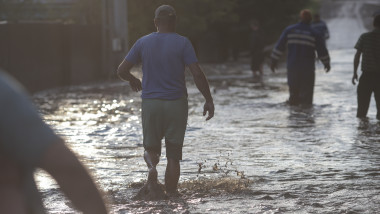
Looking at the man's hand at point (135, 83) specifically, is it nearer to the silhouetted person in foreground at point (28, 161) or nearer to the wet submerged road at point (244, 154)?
the wet submerged road at point (244, 154)

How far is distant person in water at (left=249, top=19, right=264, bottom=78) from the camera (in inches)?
1060

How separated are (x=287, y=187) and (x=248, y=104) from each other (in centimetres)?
920

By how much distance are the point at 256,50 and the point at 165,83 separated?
19.9 meters

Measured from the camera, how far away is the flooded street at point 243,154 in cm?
710

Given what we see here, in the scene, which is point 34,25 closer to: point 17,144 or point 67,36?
point 67,36

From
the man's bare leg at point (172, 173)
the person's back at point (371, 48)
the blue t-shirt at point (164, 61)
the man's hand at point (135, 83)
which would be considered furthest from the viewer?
the person's back at point (371, 48)

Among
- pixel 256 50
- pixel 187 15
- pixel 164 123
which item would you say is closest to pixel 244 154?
pixel 164 123

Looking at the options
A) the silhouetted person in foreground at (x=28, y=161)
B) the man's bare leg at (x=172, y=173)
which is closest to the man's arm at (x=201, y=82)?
the man's bare leg at (x=172, y=173)

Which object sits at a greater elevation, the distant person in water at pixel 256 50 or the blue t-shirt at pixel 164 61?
the blue t-shirt at pixel 164 61

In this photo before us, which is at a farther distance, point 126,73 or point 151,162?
point 126,73

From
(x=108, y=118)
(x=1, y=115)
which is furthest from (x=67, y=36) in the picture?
(x=1, y=115)

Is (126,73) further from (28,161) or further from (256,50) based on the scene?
(256,50)

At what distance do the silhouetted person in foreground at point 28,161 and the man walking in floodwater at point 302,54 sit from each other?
523 inches

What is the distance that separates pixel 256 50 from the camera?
27.0 m
